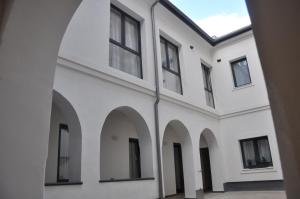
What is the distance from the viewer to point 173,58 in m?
9.77

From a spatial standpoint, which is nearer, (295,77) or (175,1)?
(295,77)

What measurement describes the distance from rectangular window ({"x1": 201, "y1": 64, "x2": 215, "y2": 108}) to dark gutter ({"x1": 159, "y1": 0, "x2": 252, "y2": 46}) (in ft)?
4.19

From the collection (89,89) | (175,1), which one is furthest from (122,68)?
(175,1)

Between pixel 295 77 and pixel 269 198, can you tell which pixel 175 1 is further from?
pixel 295 77

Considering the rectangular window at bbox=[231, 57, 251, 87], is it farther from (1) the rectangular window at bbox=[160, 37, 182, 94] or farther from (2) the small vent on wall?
(2) the small vent on wall

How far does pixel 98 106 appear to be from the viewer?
5.81 metres

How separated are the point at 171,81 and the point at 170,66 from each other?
2.02 ft

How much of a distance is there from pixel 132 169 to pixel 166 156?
225 cm

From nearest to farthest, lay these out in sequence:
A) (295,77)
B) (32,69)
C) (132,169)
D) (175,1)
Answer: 1. (295,77)
2. (32,69)
3. (132,169)
4. (175,1)

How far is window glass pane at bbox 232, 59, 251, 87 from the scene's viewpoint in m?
11.6

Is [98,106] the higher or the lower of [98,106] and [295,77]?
the higher

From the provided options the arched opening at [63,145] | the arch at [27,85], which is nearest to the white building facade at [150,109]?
the arched opening at [63,145]

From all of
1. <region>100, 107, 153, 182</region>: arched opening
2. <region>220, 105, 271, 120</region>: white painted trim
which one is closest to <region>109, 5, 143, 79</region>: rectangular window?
<region>100, 107, 153, 182</region>: arched opening

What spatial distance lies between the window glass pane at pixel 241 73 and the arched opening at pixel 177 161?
12.9 feet
